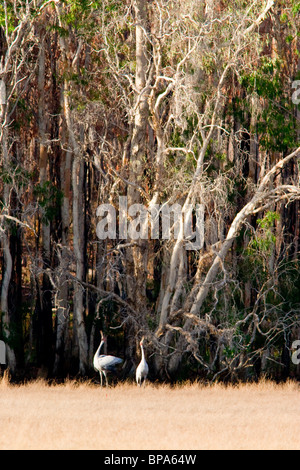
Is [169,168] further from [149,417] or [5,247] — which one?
[149,417]

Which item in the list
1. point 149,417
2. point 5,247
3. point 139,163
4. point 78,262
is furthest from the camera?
point 78,262

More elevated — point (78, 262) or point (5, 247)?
point (5, 247)

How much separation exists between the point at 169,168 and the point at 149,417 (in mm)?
6592

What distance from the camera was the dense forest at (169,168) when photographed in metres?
16.4

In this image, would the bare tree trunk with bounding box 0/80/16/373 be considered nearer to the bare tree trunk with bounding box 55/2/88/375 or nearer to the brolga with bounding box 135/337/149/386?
the bare tree trunk with bounding box 55/2/88/375

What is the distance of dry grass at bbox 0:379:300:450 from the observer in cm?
1031

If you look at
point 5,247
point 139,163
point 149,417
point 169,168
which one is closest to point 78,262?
point 5,247

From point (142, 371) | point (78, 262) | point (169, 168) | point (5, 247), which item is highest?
point (169, 168)

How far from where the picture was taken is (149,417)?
487 inches

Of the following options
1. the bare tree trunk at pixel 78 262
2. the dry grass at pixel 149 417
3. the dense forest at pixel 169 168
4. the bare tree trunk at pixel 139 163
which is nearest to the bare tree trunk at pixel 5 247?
the dense forest at pixel 169 168

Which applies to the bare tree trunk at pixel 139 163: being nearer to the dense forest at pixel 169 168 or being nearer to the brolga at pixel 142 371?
A: the dense forest at pixel 169 168

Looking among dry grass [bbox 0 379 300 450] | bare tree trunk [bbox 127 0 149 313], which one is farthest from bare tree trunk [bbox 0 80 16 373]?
bare tree trunk [bbox 127 0 149 313]

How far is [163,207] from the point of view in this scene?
56.3 ft

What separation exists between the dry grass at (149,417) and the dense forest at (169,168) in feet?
4.41
